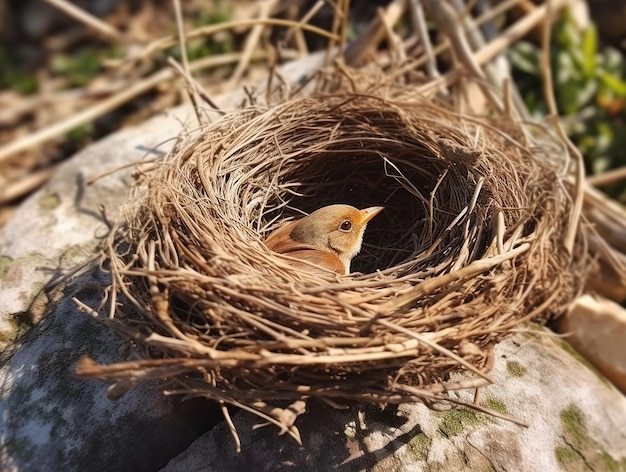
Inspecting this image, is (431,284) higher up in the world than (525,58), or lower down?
higher up

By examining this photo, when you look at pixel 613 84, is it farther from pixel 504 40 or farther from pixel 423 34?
pixel 423 34

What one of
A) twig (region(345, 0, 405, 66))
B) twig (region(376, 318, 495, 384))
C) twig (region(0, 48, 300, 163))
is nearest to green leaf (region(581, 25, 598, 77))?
twig (region(345, 0, 405, 66))

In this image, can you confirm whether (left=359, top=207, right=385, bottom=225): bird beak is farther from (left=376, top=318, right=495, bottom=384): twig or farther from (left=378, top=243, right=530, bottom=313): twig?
(left=376, top=318, right=495, bottom=384): twig

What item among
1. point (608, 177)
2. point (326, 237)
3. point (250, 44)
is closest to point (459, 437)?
point (326, 237)

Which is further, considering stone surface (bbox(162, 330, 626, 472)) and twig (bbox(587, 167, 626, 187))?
twig (bbox(587, 167, 626, 187))

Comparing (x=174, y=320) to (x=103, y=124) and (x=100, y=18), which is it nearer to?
(x=103, y=124)

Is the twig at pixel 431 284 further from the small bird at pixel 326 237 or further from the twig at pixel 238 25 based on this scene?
the twig at pixel 238 25
